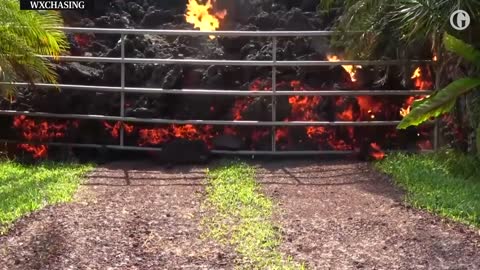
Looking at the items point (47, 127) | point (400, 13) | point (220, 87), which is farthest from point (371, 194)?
point (47, 127)

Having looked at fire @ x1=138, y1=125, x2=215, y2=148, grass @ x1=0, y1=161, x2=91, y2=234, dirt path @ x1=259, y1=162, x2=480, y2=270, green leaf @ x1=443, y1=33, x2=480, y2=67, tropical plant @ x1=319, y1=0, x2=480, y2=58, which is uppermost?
tropical plant @ x1=319, y1=0, x2=480, y2=58

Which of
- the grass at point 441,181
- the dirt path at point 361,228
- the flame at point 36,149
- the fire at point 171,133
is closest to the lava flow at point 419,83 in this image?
the grass at point 441,181

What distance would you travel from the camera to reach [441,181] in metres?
7.80

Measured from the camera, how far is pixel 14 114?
32.1 ft

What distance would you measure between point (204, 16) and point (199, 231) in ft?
20.4

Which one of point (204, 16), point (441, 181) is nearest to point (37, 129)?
point (204, 16)

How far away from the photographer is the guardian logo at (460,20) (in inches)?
298

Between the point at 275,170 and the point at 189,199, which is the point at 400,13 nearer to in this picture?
the point at 275,170

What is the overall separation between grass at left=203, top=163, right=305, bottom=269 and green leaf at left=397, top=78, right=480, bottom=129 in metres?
1.71

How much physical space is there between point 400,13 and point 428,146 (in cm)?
209

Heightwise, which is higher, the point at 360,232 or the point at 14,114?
the point at 14,114

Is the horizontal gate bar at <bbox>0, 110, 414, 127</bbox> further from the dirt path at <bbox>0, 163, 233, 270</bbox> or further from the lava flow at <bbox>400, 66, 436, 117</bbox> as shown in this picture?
the dirt path at <bbox>0, 163, 233, 270</bbox>

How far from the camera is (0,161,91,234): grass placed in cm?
674

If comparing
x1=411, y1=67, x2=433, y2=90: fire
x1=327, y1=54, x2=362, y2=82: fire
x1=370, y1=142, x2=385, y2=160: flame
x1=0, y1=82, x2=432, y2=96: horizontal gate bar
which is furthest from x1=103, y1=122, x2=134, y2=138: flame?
x1=411, y1=67, x2=433, y2=90: fire
